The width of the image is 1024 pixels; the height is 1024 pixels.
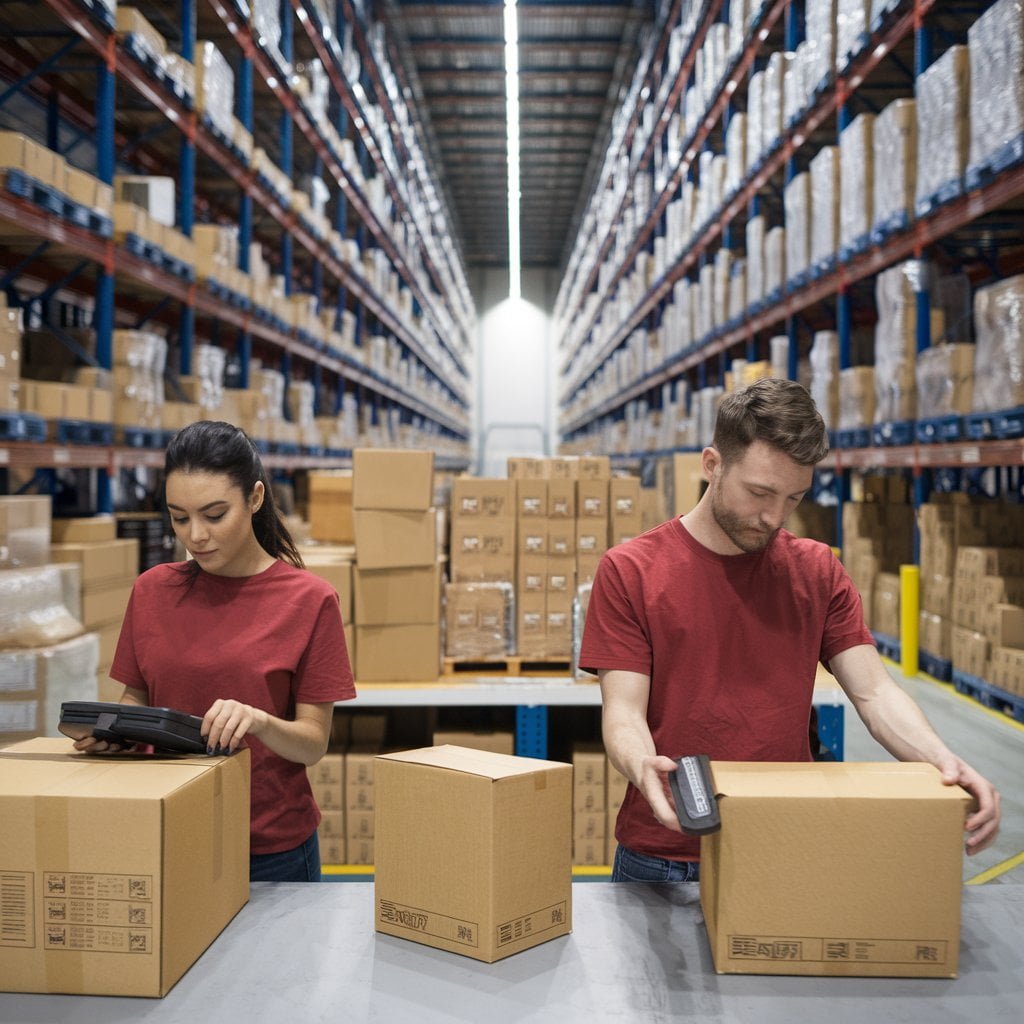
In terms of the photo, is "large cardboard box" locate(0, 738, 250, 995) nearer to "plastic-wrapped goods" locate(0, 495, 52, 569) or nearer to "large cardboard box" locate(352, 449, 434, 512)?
"large cardboard box" locate(352, 449, 434, 512)

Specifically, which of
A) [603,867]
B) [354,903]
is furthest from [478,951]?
[603,867]

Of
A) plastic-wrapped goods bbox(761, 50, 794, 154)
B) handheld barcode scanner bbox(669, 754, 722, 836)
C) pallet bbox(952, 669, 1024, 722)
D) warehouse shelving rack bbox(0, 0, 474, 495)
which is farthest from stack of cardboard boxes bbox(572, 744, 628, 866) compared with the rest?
plastic-wrapped goods bbox(761, 50, 794, 154)

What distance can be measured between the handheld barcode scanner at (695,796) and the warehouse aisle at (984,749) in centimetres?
164

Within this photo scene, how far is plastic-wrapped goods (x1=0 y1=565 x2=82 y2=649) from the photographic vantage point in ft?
12.4

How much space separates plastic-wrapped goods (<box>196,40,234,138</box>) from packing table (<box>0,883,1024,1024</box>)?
21.5 ft

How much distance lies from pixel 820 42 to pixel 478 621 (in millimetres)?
4980

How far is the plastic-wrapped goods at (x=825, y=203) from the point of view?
653 centimetres

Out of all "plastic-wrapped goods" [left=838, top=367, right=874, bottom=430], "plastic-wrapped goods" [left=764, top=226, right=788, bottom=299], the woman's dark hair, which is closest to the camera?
the woman's dark hair

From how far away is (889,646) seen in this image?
20.0 feet

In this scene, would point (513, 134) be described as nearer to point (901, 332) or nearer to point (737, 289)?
point (737, 289)

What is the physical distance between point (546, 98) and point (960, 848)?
57.6 feet

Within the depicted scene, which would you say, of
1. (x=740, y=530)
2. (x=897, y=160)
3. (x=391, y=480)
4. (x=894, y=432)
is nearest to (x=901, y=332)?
(x=894, y=432)

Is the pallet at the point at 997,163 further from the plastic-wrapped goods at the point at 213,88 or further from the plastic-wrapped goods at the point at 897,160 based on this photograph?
the plastic-wrapped goods at the point at 213,88

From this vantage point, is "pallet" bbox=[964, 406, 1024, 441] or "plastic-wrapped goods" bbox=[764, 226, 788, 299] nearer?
"pallet" bbox=[964, 406, 1024, 441]
